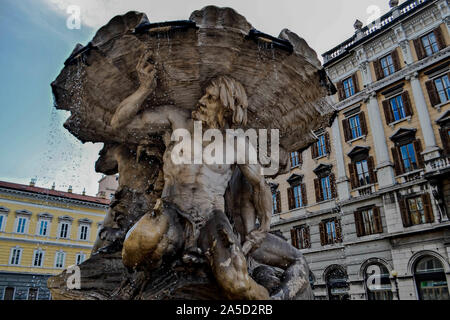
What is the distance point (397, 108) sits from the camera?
1967 centimetres

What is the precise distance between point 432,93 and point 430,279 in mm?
9173

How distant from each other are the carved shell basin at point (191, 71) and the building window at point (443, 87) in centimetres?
1747

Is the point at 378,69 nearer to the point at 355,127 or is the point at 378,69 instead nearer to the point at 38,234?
the point at 355,127

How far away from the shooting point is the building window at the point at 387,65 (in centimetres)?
2038

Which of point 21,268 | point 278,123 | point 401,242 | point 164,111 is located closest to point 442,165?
point 401,242

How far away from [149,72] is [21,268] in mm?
29760

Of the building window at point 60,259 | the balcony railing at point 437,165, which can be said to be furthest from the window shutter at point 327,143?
the building window at point 60,259

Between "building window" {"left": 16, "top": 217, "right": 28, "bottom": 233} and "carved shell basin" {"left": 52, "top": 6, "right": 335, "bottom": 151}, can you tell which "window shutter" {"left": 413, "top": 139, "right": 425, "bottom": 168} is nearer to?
"carved shell basin" {"left": 52, "top": 6, "right": 335, "bottom": 151}

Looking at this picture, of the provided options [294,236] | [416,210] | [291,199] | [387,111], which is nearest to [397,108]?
[387,111]

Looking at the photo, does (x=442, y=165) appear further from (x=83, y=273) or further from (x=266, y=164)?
(x=83, y=273)

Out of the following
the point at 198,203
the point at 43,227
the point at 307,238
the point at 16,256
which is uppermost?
the point at 43,227

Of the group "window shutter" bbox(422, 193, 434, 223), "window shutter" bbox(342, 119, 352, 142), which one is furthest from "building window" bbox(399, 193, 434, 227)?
"window shutter" bbox(342, 119, 352, 142)

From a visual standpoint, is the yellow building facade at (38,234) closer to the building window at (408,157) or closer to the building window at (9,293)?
the building window at (9,293)

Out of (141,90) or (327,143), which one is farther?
(327,143)
